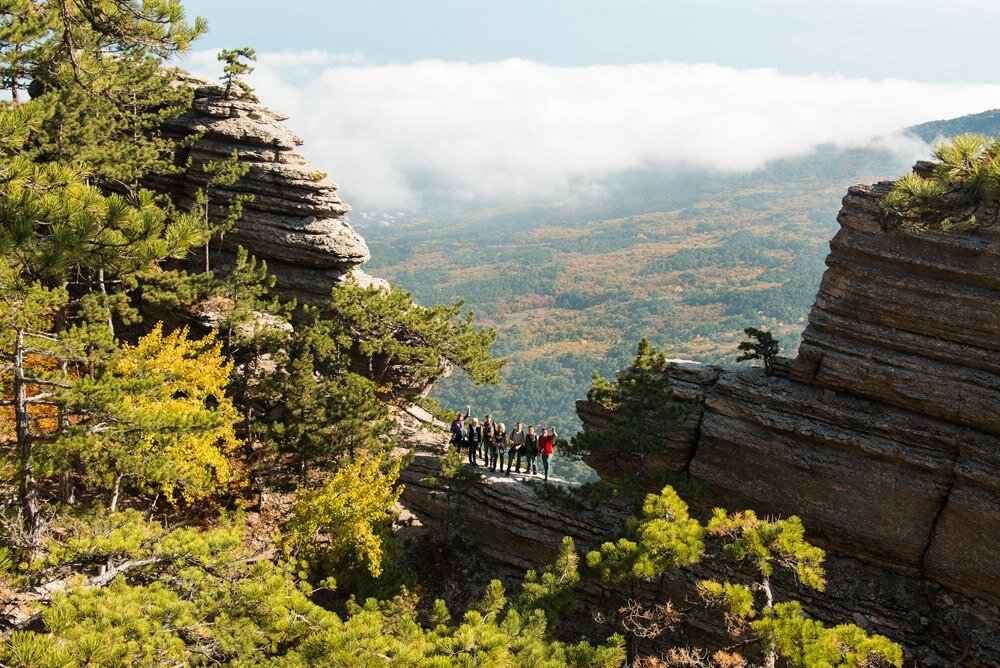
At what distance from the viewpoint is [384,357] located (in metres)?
26.6

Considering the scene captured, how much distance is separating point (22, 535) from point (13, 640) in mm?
5300

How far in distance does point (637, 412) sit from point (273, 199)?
60.1 ft

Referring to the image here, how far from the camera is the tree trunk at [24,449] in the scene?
1185 cm

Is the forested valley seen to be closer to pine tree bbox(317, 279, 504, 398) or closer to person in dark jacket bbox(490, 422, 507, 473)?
pine tree bbox(317, 279, 504, 398)

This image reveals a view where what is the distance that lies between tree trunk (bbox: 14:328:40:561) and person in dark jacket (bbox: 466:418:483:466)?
550 inches

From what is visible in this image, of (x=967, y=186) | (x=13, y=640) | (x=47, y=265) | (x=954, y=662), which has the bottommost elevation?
(x=954, y=662)

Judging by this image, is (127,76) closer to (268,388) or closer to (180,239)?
(268,388)

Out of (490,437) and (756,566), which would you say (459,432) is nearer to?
(490,437)

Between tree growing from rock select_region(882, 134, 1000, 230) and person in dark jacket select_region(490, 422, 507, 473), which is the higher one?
tree growing from rock select_region(882, 134, 1000, 230)

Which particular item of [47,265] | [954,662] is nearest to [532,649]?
[47,265]

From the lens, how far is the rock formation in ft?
60.8

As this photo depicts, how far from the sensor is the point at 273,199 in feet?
91.1

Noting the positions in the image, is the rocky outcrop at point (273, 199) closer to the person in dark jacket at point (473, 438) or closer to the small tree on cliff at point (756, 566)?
the person in dark jacket at point (473, 438)

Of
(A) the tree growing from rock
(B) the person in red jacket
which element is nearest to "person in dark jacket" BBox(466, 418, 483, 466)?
(B) the person in red jacket
